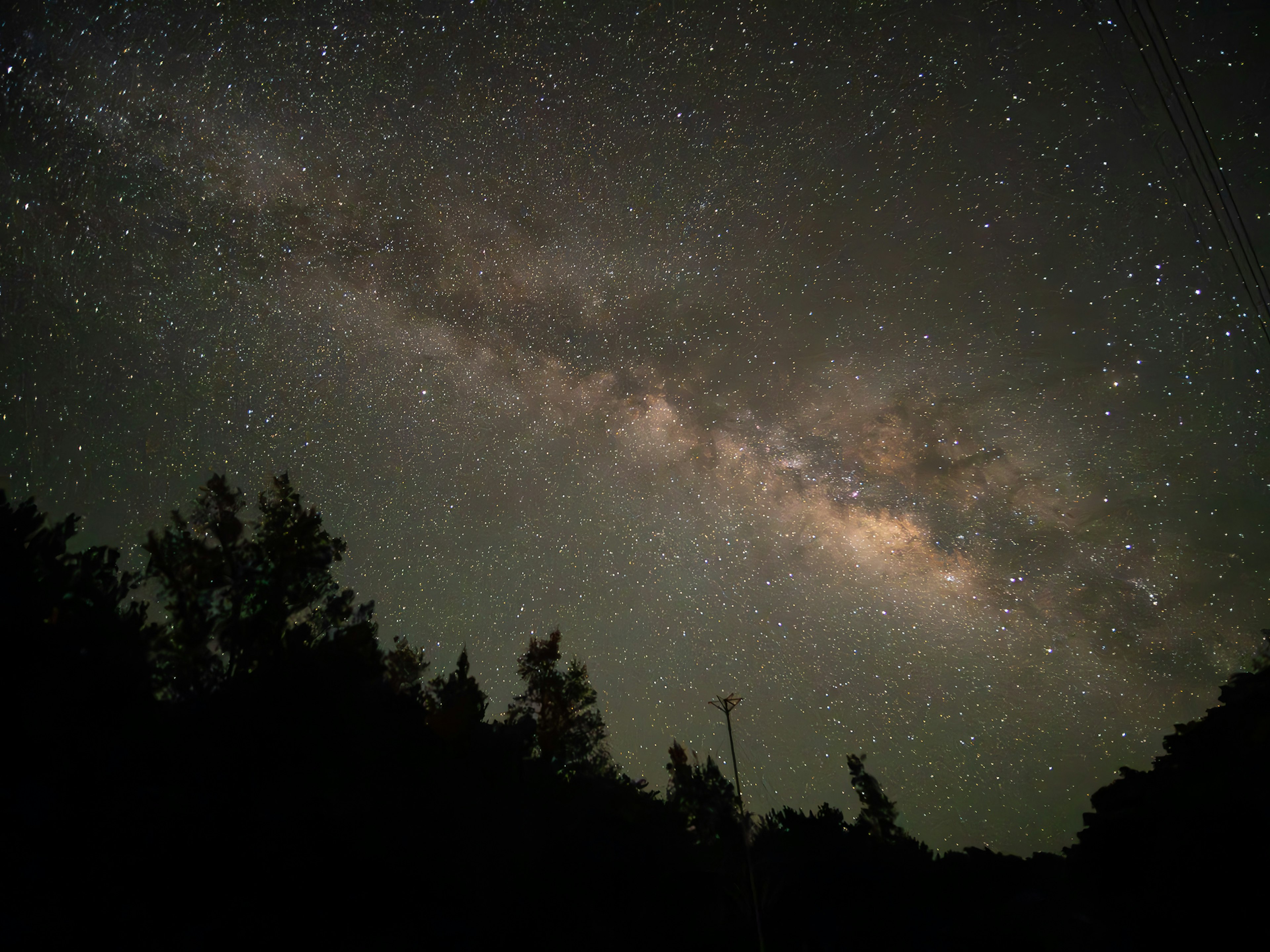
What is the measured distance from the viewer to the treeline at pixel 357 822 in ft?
27.9

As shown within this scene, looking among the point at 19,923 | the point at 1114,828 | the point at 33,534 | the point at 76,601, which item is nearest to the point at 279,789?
the point at 19,923

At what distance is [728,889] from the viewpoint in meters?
16.9

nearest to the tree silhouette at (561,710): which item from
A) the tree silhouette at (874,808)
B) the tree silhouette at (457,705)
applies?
the tree silhouette at (457,705)

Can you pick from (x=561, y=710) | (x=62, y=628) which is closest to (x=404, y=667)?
(x=561, y=710)

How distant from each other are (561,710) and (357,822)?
64.8 ft

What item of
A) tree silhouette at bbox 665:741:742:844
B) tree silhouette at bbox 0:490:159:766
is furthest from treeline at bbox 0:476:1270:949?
tree silhouette at bbox 665:741:742:844

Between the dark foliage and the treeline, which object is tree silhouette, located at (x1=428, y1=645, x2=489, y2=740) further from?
the dark foliage

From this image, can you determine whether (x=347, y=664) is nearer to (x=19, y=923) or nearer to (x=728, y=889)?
(x=19, y=923)

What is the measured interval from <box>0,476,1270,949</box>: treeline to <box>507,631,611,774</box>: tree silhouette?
19.3 ft

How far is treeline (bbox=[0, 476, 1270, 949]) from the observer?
852cm

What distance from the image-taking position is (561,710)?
2942cm

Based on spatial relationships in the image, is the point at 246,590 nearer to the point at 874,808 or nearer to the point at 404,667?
the point at 404,667

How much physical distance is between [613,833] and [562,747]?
1197 centimetres

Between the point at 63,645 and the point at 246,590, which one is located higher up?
the point at 246,590
